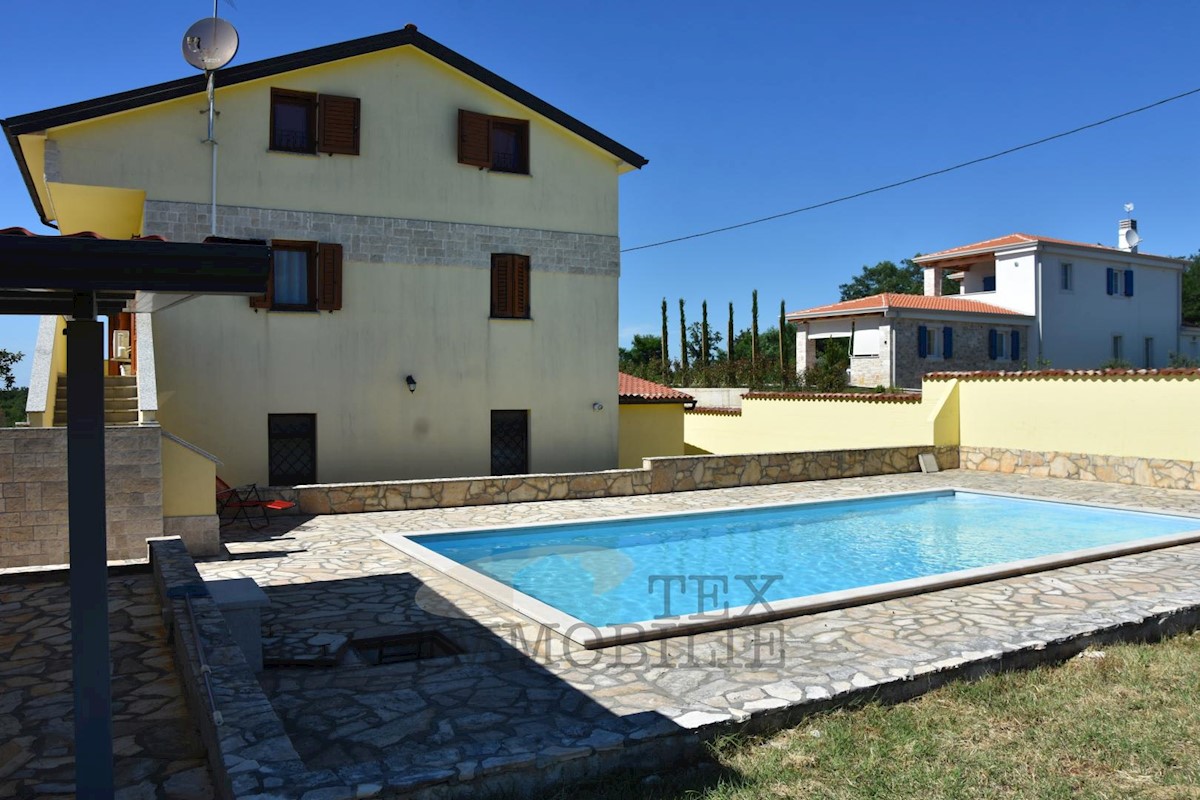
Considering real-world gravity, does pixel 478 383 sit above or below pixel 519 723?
above

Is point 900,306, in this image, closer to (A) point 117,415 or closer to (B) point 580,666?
(A) point 117,415

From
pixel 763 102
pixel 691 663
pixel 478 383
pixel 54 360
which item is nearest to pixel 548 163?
pixel 478 383

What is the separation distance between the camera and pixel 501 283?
17.2m

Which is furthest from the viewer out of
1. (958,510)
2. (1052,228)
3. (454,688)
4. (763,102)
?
(1052,228)

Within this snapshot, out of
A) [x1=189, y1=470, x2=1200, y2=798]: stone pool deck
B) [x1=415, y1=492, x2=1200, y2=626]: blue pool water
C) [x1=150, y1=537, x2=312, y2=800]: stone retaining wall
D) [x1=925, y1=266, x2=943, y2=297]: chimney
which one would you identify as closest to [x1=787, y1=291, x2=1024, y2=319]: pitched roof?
[x1=925, y1=266, x2=943, y2=297]: chimney

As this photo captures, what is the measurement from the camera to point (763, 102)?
26500 mm

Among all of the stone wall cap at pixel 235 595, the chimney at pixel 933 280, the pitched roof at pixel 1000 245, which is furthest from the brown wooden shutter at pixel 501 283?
the chimney at pixel 933 280

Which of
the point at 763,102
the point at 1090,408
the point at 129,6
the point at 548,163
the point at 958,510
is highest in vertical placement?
the point at 763,102

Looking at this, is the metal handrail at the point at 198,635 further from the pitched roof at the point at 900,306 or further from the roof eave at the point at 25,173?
the pitched roof at the point at 900,306

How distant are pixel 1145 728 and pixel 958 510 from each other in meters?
11.1

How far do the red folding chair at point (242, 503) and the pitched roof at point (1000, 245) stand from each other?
33.3 m

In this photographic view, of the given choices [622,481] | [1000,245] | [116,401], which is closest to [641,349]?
[1000,245]

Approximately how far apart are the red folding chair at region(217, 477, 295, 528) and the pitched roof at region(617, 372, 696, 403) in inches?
340

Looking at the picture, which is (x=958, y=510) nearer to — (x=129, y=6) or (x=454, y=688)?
(x=454, y=688)
